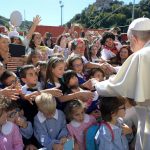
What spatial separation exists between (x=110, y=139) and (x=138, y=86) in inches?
31.7

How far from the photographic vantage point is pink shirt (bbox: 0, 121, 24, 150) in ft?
12.7

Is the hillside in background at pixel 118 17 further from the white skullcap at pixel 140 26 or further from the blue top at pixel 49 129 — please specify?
the white skullcap at pixel 140 26

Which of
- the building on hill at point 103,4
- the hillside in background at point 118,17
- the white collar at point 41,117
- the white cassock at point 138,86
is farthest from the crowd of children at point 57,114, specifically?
the building on hill at point 103,4

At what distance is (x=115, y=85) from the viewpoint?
370 cm

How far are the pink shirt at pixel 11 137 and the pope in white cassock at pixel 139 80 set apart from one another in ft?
3.54

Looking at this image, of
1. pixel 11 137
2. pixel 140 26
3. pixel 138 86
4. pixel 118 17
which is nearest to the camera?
pixel 138 86

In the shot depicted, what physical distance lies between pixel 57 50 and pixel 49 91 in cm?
411

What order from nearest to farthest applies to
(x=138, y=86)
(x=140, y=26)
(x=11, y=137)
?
(x=138, y=86), (x=140, y=26), (x=11, y=137)

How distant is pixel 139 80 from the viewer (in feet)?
11.8

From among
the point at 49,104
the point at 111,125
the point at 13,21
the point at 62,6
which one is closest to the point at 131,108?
the point at 111,125

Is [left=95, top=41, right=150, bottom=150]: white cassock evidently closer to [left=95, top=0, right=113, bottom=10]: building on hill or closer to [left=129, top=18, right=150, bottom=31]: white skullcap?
[left=129, top=18, right=150, bottom=31]: white skullcap

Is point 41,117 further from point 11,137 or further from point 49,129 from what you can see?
point 11,137

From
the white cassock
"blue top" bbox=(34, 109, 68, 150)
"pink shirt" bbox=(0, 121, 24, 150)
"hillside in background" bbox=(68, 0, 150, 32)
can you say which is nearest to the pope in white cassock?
the white cassock

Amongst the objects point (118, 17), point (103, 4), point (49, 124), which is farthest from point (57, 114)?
point (103, 4)
